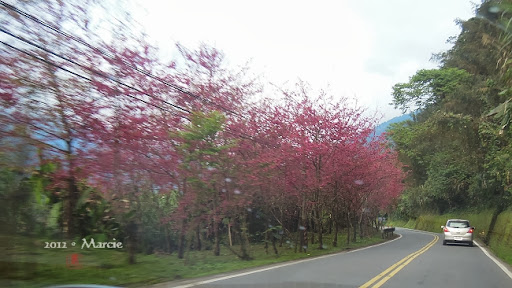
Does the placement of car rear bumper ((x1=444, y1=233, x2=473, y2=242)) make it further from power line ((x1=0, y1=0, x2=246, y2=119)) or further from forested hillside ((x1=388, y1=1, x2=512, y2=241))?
power line ((x1=0, y1=0, x2=246, y2=119))

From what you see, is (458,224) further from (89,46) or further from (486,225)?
(89,46)

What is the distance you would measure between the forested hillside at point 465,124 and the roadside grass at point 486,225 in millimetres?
947

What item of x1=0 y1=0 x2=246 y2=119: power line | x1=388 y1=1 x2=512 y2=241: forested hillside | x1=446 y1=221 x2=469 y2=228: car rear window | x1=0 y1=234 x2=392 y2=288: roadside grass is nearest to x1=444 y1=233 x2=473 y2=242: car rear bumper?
x1=446 y1=221 x2=469 y2=228: car rear window

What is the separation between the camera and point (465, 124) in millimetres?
23656

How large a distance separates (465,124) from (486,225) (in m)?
13.8

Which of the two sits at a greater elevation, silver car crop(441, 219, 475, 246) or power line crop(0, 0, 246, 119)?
power line crop(0, 0, 246, 119)

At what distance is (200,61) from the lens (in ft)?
47.2

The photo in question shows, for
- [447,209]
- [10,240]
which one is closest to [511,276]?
[10,240]

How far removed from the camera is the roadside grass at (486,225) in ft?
69.8

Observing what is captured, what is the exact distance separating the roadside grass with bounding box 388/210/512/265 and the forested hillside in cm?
95

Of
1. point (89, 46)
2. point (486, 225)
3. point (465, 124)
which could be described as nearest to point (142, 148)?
point (89, 46)

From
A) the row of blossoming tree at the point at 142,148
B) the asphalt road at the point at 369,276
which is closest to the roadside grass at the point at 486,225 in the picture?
the asphalt road at the point at 369,276

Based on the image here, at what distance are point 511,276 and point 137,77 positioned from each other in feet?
36.9

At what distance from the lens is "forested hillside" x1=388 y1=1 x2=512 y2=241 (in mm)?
17281
